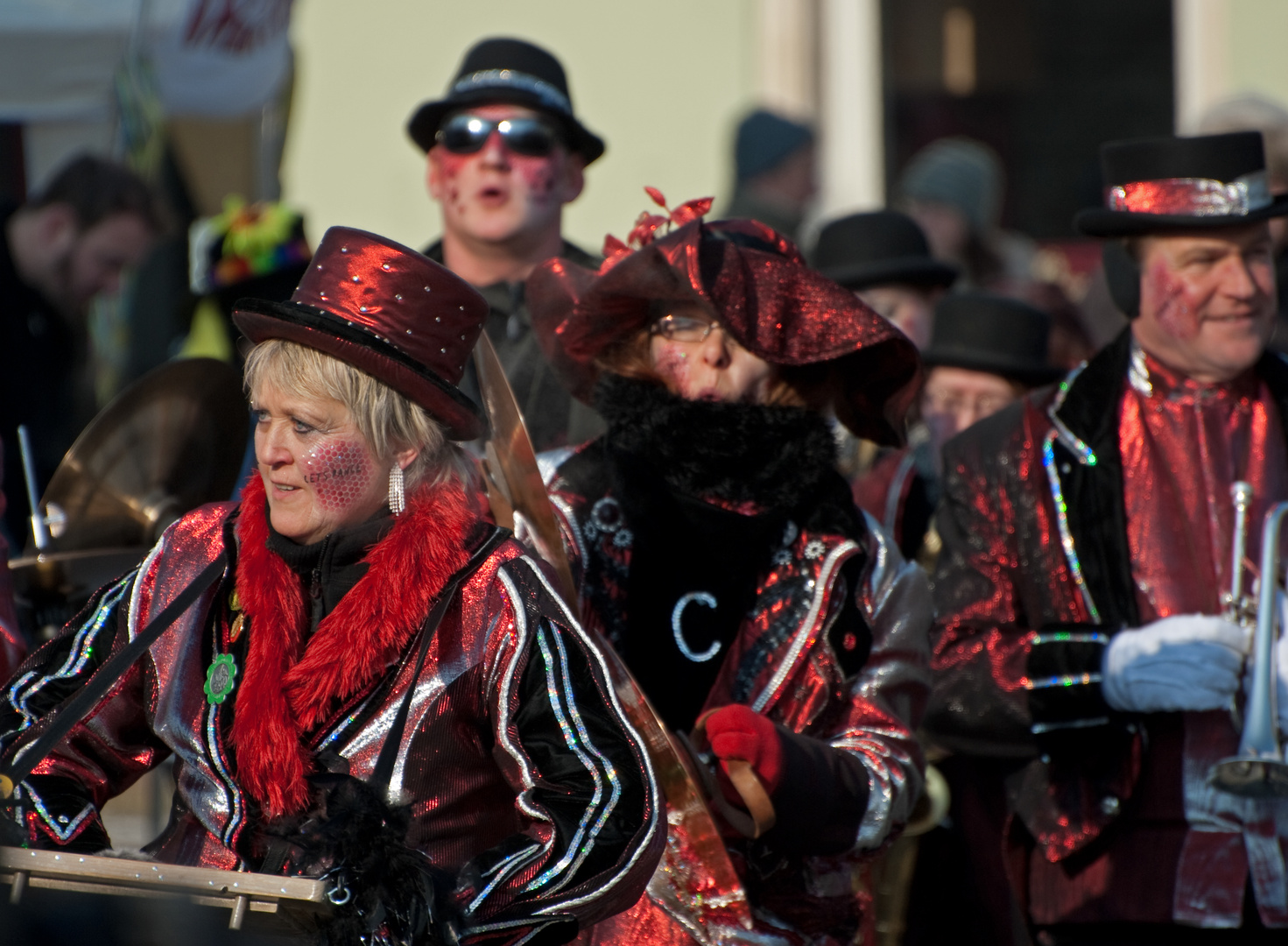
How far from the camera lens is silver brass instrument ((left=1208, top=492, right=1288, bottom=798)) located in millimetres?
3260

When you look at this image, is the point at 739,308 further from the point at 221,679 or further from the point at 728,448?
the point at 221,679

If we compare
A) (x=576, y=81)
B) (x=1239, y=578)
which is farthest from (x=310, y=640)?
(x=576, y=81)

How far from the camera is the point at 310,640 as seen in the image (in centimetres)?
252

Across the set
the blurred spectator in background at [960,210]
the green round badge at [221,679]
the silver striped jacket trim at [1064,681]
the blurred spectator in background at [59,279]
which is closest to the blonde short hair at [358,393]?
the green round badge at [221,679]

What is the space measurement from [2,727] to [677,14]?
7.45 metres

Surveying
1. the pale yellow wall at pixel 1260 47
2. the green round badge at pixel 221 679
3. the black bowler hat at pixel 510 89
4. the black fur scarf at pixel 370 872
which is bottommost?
the black fur scarf at pixel 370 872

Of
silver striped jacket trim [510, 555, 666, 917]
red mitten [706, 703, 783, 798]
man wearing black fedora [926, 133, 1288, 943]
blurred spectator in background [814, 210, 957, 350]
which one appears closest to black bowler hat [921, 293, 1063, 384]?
blurred spectator in background [814, 210, 957, 350]

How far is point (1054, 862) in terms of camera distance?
3547 mm

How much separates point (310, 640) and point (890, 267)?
121 inches

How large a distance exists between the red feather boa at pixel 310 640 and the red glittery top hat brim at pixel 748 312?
80cm

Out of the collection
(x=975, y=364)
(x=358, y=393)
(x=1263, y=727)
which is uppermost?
(x=358, y=393)

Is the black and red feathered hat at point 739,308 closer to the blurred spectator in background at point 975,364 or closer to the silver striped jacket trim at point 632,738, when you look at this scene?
the silver striped jacket trim at point 632,738

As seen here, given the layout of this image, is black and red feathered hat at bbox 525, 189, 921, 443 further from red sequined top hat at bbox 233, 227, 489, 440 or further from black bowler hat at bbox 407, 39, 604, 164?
black bowler hat at bbox 407, 39, 604, 164

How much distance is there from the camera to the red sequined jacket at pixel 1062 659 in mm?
3471
